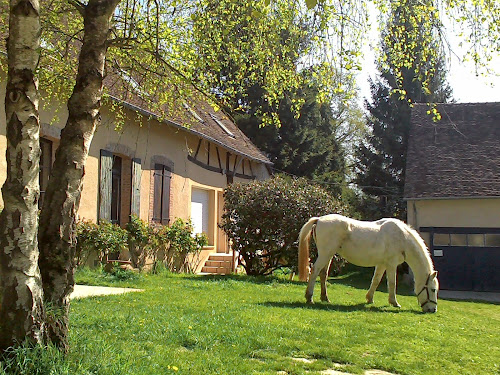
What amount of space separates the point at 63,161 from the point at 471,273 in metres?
17.7

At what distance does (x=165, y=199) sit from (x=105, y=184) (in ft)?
9.65

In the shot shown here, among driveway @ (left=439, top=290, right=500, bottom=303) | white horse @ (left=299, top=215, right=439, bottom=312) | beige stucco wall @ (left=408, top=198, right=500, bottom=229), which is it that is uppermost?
beige stucco wall @ (left=408, top=198, right=500, bottom=229)

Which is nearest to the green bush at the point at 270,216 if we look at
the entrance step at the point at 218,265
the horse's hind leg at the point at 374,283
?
the entrance step at the point at 218,265

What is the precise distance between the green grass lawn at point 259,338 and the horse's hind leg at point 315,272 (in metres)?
0.19

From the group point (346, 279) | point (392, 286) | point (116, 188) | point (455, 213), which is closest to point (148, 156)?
point (116, 188)

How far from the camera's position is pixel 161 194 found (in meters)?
16.7

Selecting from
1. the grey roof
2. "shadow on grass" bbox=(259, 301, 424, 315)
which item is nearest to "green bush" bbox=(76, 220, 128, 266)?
"shadow on grass" bbox=(259, 301, 424, 315)

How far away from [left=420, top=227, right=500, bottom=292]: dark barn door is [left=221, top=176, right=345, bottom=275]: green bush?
5632 mm

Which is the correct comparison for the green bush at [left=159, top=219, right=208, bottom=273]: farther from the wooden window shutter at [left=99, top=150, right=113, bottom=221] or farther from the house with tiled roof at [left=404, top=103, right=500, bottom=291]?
the house with tiled roof at [left=404, top=103, right=500, bottom=291]

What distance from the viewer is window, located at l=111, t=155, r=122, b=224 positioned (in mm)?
15180

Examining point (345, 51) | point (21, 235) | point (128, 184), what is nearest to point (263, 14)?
point (345, 51)

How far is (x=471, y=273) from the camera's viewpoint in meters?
19.5

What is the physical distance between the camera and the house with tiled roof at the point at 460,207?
64.1 ft

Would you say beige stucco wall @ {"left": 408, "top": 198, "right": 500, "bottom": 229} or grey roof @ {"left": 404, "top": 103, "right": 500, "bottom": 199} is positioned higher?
grey roof @ {"left": 404, "top": 103, "right": 500, "bottom": 199}
